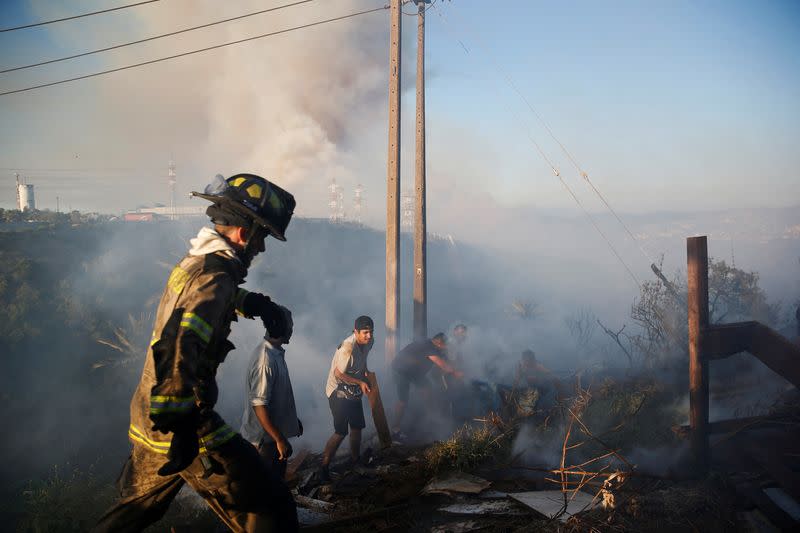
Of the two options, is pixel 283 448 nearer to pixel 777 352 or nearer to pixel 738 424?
pixel 777 352

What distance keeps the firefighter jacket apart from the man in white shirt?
3586 millimetres

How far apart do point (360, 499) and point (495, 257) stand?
1410 inches

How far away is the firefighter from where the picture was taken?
2180mm

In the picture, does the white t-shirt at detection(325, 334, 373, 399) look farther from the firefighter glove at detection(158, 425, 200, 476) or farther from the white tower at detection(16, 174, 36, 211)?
the white tower at detection(16, 174, 36, 211)

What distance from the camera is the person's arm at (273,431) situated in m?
3.84

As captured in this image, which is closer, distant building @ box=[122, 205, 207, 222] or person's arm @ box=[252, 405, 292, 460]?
person's arm @ box=[252, 405, 292, 460]

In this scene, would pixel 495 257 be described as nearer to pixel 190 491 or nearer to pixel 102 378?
pixel 102 378

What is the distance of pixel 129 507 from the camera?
2473 millimetres

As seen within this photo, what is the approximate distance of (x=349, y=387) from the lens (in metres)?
6.15

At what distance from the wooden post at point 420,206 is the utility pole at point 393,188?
796mm

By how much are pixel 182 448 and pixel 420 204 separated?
8.34 m

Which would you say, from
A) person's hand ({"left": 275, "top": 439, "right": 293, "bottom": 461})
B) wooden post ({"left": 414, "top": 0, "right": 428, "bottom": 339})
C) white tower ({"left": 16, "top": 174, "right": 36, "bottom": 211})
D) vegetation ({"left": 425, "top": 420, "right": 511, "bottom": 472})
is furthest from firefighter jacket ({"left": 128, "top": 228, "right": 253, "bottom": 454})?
white tower ({"left": 16, "top": 174, "right": 36, "bottom": 211})

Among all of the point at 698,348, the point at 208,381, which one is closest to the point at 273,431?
the point at 208,381

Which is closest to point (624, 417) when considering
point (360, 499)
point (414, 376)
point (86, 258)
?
point (414, 376)
